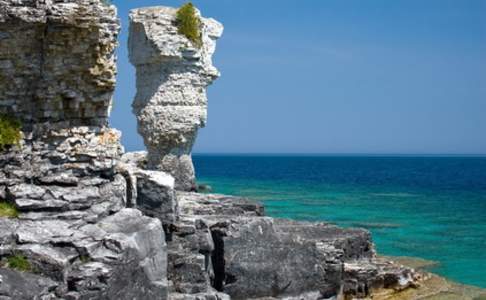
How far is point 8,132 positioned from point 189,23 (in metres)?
13.5

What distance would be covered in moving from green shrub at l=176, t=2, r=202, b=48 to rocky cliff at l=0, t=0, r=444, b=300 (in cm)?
1049

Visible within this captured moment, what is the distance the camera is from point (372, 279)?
53.1 feet

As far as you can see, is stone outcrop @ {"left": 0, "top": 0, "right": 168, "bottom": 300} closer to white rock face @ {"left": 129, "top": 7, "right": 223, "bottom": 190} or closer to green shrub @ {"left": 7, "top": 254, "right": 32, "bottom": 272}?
green shrub @ {"left": 7, "top": 254, "right": 32, "bottom": 272}

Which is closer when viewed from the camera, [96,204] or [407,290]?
[96,204]

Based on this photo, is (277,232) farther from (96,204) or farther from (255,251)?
(96,204)

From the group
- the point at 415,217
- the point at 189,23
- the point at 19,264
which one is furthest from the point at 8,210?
the point at 415,217

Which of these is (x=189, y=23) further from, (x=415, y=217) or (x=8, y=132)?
(x=415, y=217)

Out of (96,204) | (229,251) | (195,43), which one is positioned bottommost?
(229,251)

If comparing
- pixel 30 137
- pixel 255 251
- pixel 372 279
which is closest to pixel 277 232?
pixel 255 251

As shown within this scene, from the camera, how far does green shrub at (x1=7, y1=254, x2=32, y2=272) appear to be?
820cm

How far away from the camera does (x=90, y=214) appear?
382 inches

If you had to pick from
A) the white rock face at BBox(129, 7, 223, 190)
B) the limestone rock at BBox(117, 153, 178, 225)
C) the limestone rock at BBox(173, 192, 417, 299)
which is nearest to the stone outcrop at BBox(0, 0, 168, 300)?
the limestone rock at BBox(117, 153, 178, 225)

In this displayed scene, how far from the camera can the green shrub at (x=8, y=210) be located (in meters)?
9.27

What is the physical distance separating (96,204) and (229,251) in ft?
10.7
